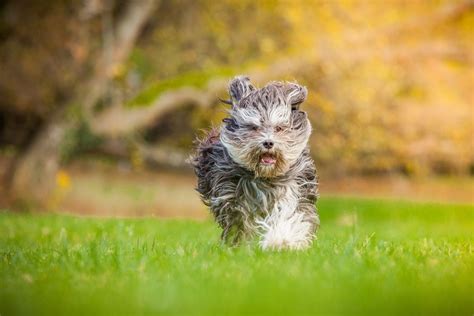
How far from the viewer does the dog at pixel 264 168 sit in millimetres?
7504

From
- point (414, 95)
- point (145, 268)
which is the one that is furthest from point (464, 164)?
point (145, 268)

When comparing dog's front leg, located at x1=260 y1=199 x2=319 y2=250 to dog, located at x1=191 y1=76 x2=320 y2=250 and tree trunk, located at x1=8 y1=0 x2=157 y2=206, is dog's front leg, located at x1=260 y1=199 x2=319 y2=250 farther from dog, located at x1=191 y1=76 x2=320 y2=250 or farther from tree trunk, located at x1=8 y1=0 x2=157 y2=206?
tree trunk, located at x1=8 y1=0 x2=157 y2=206

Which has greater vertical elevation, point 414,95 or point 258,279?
point 414,95

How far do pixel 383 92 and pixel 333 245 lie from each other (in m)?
14.7

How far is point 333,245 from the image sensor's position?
7348 millimetres

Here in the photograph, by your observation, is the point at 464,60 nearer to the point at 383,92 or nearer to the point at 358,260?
the point at 383,92

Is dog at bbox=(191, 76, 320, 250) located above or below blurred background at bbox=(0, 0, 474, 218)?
below

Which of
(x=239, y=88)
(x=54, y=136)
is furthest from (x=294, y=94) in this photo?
(x=54, y=136)

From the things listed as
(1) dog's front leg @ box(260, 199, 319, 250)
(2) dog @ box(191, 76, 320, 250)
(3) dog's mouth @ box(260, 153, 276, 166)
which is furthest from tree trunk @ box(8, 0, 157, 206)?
(3) dog's mouth @ box(260, 153, 276, 166)

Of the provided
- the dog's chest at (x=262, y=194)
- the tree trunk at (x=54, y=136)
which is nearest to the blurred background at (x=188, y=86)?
the tree trunk at (x=54, y=136)

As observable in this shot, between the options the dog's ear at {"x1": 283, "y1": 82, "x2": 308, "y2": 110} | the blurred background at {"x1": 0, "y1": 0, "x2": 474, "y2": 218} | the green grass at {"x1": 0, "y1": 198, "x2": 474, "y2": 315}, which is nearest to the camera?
the green grass at {"x1": 0, "y1": 198, "x2": 474, "y2": 315}

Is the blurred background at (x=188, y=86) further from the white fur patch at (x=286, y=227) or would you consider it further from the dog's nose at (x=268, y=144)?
the dog's nose at (x=268, y=144)

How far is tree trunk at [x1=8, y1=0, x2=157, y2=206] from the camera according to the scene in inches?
744

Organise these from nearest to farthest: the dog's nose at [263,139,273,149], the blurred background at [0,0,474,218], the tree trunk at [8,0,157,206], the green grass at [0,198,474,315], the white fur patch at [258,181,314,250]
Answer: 1. the green grass at [0,198,474,315]
2. the white fur patch at [258,181,314,250]
3. the dog's nose at [263,139,273,149]
4. the tree trunk at [8,0,157,206]
5. the blurred background at [0,0,474,218]
